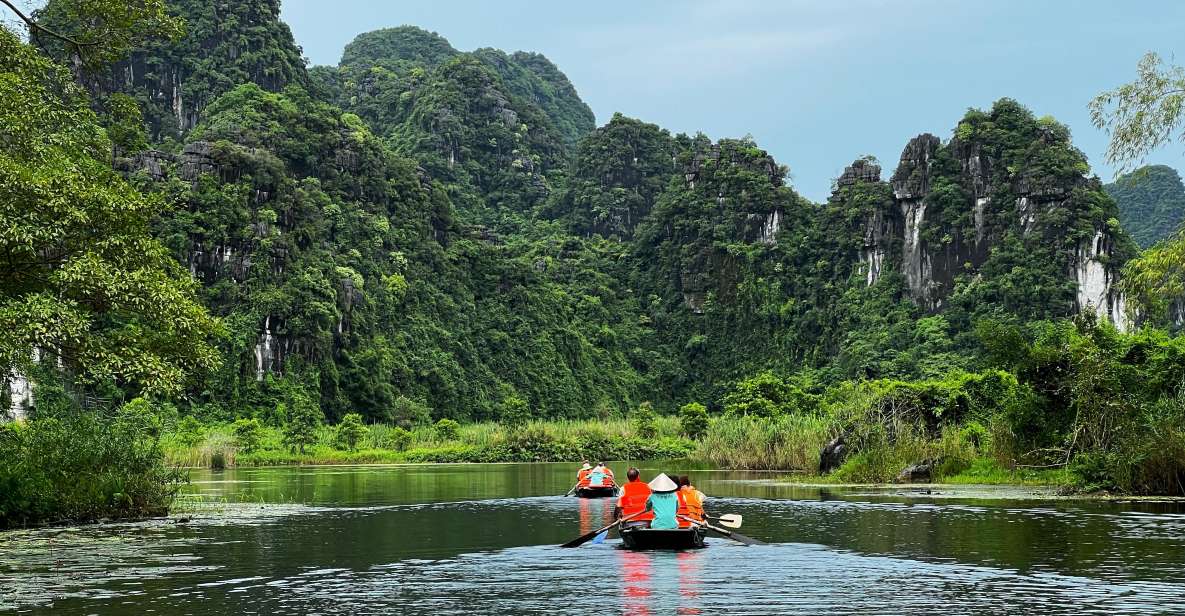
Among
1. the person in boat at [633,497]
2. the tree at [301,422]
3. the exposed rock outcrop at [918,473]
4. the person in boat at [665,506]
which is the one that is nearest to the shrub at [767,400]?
the tree at [301,422]

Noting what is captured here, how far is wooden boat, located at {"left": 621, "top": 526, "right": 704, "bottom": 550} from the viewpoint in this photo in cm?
1828

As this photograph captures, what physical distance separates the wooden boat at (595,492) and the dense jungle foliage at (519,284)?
25.8 feet

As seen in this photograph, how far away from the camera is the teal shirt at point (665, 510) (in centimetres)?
1862

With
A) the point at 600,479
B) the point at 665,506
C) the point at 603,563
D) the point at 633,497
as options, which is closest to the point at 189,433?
the point at 600,479

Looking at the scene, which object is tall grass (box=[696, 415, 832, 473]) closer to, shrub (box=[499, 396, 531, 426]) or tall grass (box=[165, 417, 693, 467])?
tall grass (box=[165, 417, 693, 467])

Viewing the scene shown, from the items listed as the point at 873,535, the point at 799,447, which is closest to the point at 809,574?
the point at 873,535

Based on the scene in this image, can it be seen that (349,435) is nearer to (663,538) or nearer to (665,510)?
(665,510)

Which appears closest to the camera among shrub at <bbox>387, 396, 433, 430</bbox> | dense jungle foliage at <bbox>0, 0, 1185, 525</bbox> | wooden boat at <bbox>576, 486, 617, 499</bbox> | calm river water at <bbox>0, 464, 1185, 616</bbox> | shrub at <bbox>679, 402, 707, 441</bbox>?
calm river water at <bbox>0, 464, 1185, 616</bbox>

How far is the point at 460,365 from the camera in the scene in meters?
103

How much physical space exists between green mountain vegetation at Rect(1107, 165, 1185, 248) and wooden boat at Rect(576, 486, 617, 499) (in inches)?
4315

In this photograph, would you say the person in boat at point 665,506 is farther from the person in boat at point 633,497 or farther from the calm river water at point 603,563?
the person in boat at point 633,497

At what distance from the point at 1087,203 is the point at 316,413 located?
62319 millimetres

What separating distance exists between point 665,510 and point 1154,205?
431ft

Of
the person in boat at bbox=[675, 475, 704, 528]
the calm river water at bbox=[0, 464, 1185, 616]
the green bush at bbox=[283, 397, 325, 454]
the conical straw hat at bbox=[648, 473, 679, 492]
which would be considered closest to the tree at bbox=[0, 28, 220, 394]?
the calm river water at bbox=[0, 464, 1185, 616]
